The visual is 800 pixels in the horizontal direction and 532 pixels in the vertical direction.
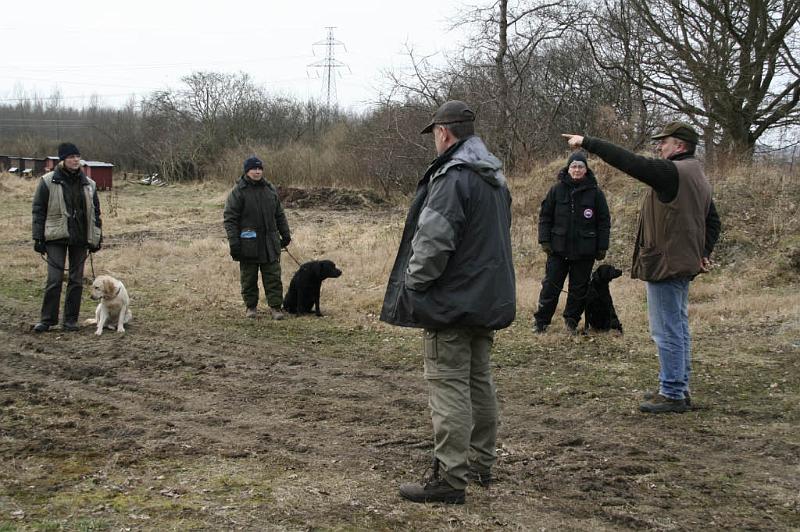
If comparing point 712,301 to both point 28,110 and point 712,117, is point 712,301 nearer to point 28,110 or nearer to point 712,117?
point 712,117

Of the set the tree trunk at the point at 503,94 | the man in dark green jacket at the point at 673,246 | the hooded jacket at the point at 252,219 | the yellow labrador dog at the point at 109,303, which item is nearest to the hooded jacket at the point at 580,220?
the man in dark green jacket at the point at 673,246

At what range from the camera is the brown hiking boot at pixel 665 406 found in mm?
5754

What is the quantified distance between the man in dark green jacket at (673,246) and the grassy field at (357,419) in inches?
15.0

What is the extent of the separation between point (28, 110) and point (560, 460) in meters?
83.9

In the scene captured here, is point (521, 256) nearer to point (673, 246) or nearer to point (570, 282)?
point (570, 282)

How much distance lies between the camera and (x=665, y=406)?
5.75 meters

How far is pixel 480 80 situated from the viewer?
21.2 meters

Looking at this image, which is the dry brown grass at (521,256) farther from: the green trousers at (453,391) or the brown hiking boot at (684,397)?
the green trousers at (453,391)

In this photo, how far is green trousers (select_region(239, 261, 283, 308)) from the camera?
9.90 metres

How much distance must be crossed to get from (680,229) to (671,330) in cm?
76

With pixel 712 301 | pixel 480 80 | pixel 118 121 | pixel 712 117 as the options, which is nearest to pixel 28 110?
pixel 118 121

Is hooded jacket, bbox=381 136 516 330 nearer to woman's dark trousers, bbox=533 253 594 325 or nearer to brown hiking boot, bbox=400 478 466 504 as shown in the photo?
brown hiking boot, bbox=400 478 466 504

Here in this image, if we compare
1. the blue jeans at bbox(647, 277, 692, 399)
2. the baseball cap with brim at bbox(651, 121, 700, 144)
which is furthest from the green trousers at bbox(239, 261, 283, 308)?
the baseball cap with brim at bbox(651, 121, 700, 144)

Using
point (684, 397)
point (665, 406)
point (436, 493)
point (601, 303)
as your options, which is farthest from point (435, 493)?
point (601, 303)
